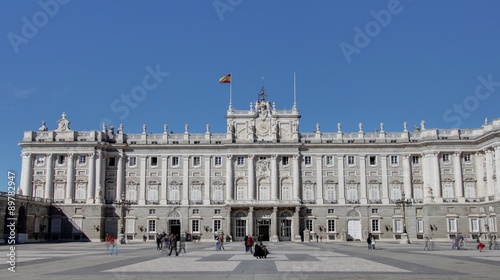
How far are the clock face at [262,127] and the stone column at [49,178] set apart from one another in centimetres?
3034

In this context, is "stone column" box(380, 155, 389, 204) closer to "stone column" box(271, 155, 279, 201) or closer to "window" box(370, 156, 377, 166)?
"window" box(370, 156, 377, 166)

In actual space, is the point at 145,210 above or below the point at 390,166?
below

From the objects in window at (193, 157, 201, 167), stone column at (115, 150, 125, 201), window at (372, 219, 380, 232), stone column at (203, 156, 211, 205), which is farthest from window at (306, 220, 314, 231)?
stone column at (115, 150, 125, 201)

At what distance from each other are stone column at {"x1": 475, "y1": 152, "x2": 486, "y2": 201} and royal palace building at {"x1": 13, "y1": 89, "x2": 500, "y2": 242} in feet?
0.46

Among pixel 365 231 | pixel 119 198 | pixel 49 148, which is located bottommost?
pixel 365 231

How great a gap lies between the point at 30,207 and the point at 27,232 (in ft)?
10.4

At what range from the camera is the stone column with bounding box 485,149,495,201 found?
70481 mm

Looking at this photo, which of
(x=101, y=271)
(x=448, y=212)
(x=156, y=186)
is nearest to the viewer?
(x=101, y=271)

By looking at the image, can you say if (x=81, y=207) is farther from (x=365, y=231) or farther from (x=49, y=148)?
(x=365, y=231)

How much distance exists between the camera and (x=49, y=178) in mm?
76250

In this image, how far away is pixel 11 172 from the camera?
2767cm

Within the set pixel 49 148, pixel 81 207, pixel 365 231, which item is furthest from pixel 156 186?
pixel 365 231

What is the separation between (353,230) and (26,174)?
4734 centimetres

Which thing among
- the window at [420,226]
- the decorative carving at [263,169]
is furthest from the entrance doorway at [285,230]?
the window at [420,226]
